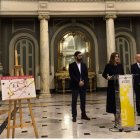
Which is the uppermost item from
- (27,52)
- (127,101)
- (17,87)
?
(27,52)

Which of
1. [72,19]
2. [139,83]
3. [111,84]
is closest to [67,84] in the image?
[72,19]

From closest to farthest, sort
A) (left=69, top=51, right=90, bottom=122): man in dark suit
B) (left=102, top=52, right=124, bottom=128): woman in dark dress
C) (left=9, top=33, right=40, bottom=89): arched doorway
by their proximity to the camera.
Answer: (left=102, top=52, right=124, bottom=128): woman in dark dress < (left=69, top=51, right=90, bottom=122): man in dark suit < (left=9, top=33, right=40, bottom=89): arched doorway

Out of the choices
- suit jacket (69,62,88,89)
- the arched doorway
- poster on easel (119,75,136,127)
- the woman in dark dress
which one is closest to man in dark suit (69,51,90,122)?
suit jacket (69,62,88,89)

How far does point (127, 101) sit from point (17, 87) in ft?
6.41

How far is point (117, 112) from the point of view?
4332 mm

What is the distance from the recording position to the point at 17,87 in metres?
3.47

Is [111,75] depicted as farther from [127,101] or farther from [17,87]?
[17,87]

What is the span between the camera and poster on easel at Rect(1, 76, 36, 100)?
→ 3.39 meters

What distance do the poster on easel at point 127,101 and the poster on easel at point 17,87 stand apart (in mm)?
1617

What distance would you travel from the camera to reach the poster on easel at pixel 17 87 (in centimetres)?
339

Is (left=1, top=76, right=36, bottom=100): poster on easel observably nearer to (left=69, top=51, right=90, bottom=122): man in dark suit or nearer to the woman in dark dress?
the woman in dark dress

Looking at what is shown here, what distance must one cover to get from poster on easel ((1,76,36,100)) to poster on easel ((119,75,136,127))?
1.62 meters

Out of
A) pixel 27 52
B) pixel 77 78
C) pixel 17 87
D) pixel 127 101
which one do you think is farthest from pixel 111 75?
pixel 27 52

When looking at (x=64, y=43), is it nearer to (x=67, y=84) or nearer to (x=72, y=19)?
(x=72, y=19)
